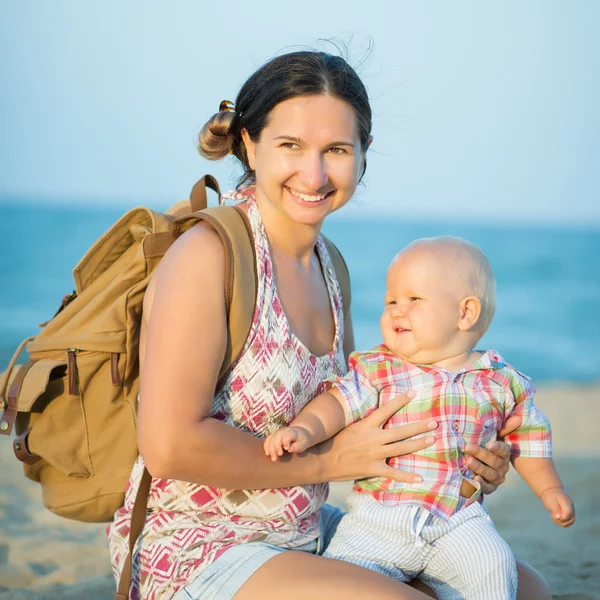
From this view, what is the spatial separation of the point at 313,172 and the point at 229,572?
1153 mm

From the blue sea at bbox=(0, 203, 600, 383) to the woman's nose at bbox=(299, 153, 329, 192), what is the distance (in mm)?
10793

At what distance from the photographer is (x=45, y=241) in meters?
31.5

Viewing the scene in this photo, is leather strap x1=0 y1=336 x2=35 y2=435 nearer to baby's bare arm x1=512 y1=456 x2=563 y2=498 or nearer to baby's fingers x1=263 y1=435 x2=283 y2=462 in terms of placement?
baby's fingers x1=263 y1=435 x2=283 y2=462

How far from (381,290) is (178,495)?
20.1 m

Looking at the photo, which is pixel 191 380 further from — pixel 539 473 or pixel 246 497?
pixel 539 473

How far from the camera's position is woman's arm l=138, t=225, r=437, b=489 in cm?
231

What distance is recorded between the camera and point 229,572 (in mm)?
2293

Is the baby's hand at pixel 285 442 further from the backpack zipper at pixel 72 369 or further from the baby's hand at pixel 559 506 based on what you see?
the baby's hand at pixel 559 506

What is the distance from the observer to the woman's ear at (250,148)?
2.77m

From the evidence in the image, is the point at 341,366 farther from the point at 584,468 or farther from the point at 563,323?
the point at 563,323

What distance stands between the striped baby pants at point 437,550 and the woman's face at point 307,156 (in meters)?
0.93

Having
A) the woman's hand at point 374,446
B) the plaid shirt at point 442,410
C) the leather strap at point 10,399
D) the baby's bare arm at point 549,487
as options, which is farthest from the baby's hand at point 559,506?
the leather strap at point 10,399

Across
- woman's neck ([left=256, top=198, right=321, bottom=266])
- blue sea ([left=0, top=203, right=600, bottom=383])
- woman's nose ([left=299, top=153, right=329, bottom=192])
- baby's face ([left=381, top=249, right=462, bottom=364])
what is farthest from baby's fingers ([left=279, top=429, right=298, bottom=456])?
blue sea ([left=0, top=203, right=600, bottom=383])

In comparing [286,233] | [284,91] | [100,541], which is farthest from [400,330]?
[100,541]
